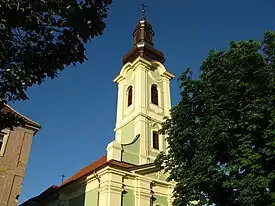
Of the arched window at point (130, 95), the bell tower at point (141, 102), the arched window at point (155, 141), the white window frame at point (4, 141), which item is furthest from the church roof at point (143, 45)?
the white window frame at point (4, 141)

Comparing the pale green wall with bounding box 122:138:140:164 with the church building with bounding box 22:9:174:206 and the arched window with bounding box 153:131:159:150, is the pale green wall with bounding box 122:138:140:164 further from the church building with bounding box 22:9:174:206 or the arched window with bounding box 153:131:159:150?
the arched window with bounding box 153:131:159:150

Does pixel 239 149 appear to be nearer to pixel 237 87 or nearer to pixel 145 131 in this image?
pixel 237 87

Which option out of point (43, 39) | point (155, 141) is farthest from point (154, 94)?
point (43, 39)

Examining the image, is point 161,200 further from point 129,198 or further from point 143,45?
point 143,45

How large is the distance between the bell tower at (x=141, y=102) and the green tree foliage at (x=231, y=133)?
8797mm

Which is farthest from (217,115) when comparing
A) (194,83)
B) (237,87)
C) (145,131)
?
(145,131)

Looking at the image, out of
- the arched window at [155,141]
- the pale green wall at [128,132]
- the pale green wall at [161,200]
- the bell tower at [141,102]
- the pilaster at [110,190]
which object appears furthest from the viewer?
the pale green wall at [128,132]

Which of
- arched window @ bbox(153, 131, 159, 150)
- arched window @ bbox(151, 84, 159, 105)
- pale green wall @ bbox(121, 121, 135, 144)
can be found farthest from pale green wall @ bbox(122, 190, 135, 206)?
arched window @ bbox(151, 84, 159, 105)

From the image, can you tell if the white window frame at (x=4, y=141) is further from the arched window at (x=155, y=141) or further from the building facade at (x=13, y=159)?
the arched window at (x=155, y=141)

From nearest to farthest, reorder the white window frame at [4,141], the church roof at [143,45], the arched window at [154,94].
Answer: the white window frame at [4,141] < the arched window at [154,94] < the church roof at [143,45]

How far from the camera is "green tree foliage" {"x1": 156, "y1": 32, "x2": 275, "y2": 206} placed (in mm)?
9125

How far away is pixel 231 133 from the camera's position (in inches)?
392

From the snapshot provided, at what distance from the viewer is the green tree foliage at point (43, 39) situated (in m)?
5.21

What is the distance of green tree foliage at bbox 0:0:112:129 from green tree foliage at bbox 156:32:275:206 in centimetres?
577
